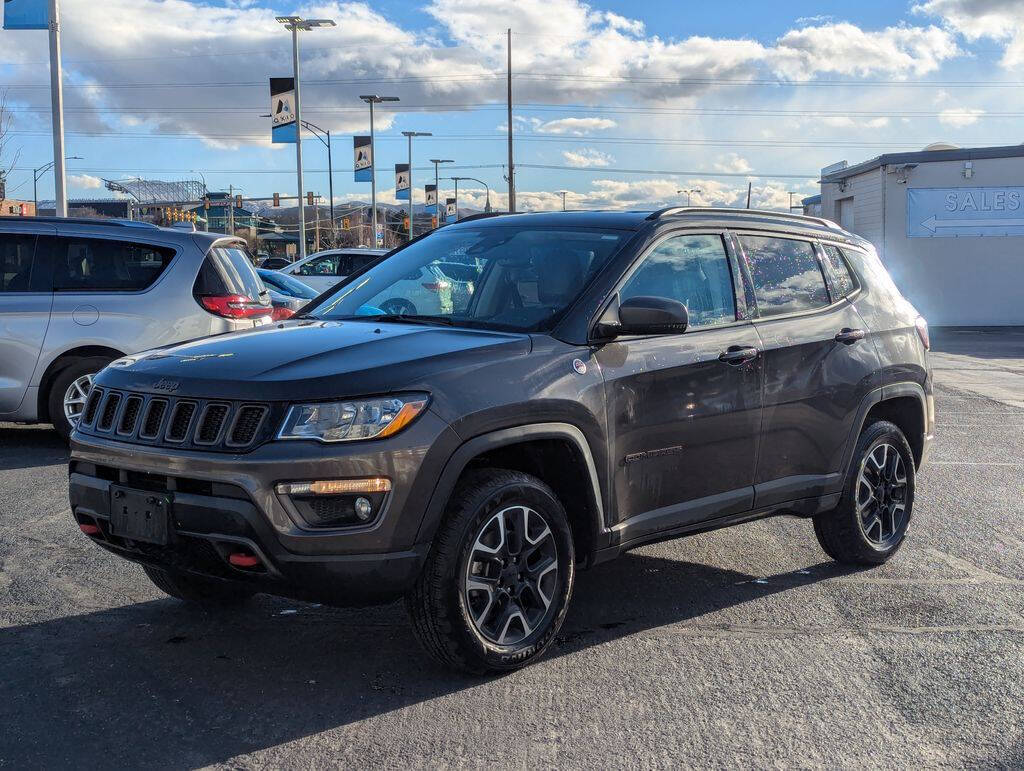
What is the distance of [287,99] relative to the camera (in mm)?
32625

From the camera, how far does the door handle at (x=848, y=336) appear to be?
18.6 ft

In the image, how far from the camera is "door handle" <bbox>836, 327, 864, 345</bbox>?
5.68m

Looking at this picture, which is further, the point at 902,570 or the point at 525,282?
the point at 902,570

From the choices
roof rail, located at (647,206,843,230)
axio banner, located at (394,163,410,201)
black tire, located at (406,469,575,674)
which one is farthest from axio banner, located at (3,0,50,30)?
A: axio banner, located at (394,163,410,201)

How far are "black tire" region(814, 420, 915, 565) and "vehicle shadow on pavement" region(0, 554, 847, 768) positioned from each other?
1.38 feet

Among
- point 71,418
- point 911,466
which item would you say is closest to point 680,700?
point 911,466

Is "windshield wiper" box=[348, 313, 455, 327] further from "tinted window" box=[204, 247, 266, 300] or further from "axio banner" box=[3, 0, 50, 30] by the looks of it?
"axio banner" box=[3, 0, 50, 30]

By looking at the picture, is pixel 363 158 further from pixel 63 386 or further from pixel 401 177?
pixel 63 386

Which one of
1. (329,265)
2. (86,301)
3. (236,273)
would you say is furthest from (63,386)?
(329,265)

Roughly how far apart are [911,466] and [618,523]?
2.37 metres

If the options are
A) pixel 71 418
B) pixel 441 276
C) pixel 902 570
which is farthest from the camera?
pixel 71 418

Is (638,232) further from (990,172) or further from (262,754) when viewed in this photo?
(990,172)

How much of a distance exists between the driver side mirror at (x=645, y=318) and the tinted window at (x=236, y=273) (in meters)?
5.92

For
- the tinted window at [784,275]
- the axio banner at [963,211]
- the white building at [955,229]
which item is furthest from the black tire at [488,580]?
the axio banner at [963,211]
